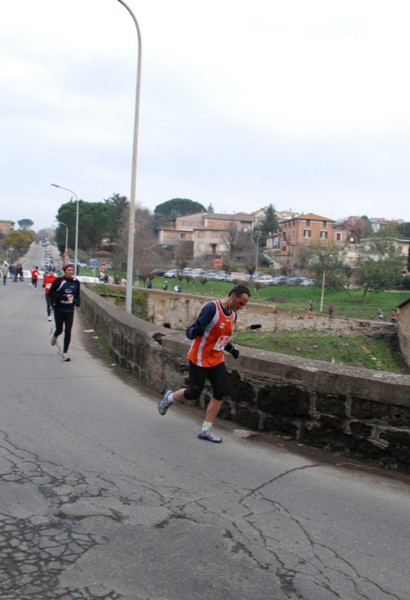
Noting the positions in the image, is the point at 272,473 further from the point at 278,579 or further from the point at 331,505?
the point at 278,579

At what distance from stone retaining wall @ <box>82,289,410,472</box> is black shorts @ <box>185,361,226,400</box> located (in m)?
0.50

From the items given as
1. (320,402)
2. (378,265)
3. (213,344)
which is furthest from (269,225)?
(320,402)

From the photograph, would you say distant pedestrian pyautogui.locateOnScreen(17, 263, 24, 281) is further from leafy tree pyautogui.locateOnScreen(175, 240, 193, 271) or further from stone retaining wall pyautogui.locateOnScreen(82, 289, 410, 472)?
leafy tree pyautogui.locateOnScreen(175, 240, 193, 271)

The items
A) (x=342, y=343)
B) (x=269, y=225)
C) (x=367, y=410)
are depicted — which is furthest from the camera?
(x=269, y=225)

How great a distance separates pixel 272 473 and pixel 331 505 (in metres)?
0.68

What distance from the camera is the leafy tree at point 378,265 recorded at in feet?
181

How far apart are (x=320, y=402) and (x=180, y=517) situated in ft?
6.86

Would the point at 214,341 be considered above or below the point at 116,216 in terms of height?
below

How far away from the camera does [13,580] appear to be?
271 centimetres

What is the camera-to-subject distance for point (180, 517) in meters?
3.54

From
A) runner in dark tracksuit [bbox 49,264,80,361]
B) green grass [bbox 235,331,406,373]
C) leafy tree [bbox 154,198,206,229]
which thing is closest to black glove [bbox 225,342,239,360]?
runner in dark tracksuit [bbox 49,264,80,361]

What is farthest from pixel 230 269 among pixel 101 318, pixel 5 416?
pixel 5 416

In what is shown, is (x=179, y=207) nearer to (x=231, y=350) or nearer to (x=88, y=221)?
(x=88, y=221)

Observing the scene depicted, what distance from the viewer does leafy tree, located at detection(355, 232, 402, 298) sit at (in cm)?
5506
